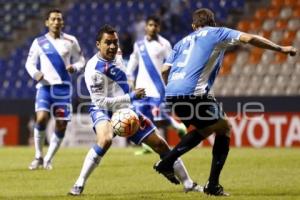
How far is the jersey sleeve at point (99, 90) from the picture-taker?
9.16 m

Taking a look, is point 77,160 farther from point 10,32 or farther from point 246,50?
point 10,32

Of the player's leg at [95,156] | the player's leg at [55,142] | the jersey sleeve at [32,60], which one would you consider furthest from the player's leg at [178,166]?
the jersey sleeve at [32,60]

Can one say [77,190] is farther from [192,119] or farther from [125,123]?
[192,119]

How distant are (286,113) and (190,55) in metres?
9.77

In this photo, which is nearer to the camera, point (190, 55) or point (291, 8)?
point (190, 55)

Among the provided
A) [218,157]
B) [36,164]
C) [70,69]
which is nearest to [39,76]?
[70,69]

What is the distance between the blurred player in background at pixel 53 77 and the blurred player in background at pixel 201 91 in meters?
4.09

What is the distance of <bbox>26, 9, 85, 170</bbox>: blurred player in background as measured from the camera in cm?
1286

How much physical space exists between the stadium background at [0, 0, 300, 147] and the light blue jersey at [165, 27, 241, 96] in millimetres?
9647

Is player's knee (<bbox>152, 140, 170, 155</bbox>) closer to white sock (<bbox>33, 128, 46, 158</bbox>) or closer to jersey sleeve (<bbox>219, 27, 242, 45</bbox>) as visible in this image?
jersey sleeve (<bbox>219, 27, 242, 45</bbox>)

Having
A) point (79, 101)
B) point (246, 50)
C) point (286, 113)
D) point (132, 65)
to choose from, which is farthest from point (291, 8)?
point (132, 65)

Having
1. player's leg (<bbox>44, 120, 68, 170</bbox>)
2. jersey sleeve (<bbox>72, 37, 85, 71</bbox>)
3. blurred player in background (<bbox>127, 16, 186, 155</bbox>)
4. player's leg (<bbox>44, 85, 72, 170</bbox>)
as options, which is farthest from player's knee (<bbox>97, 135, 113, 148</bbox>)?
blurred player in background (<bbox>127, 16, 186, 155</bbox>)

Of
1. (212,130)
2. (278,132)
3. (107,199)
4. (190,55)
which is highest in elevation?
(190,55)

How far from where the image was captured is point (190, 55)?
29.2ft
